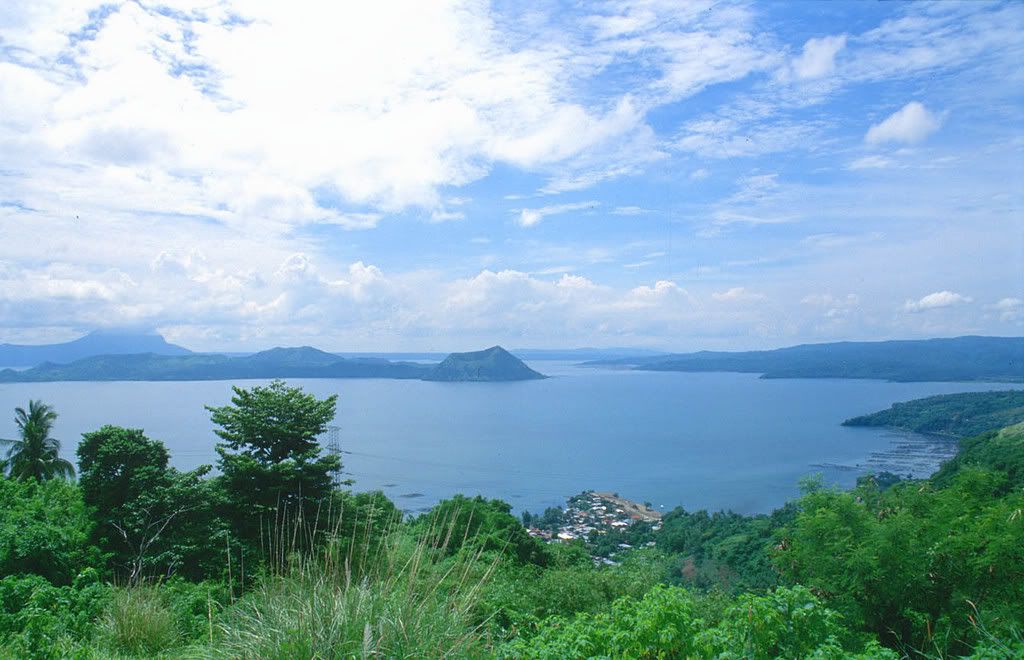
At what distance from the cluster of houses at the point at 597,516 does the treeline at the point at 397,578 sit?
44.3 feet

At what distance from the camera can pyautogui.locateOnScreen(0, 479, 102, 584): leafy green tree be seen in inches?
275

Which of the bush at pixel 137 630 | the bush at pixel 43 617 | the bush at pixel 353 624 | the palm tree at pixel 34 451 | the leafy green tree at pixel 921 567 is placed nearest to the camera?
the bush at pixel 353 624

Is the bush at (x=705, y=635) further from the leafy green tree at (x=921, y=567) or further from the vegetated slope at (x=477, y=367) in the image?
the vegetated slope at (x=477, y=367)

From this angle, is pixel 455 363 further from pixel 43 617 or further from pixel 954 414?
pixel 43 617

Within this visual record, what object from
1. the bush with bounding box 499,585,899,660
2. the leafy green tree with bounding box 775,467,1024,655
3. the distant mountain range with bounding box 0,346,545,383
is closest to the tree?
the leafy green tree with bounding box 775,467,1024,655

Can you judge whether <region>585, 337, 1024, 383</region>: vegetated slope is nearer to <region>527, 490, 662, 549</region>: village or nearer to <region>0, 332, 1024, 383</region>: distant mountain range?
<region>0, 332, 1024, 383</region>: distant mountain range

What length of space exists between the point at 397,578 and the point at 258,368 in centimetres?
9742

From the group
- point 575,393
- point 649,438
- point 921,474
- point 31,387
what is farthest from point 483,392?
point 921,474

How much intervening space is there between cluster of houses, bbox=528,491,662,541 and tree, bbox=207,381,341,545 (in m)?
16.2

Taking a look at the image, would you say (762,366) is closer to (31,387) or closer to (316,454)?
(31,387)

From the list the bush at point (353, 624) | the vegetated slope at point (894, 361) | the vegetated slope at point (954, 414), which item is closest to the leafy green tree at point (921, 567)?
the bush at point (353, 624)

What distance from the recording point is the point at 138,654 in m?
4.04

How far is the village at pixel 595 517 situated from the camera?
2828 centimetres

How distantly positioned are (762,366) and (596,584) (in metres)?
137
